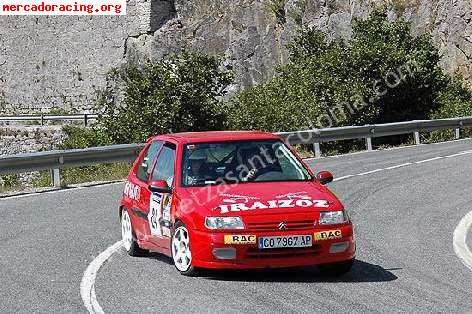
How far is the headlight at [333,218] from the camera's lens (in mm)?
8117

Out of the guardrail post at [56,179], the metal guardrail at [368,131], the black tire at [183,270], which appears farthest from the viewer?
the metal guardrail at [368,131]

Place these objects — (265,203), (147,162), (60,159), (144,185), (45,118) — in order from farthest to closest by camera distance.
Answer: (45,118) → (60,159) → (147,162) → (144,185) → (265,203)

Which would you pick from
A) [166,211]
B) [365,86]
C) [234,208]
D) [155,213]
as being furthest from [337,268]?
[365,86]

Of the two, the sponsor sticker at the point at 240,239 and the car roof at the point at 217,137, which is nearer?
the sponsor sticker at the point at 240,239

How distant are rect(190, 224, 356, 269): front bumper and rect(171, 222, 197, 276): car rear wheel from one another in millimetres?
197

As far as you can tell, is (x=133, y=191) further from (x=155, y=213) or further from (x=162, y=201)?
(x=162, y=201)

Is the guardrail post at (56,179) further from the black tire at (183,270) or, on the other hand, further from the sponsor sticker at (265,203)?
the sponsor sticker at (265,203)

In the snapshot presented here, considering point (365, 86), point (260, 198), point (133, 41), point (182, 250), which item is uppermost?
point (133, 41)

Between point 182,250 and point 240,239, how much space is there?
2.62 feet

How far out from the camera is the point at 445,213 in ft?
43.0

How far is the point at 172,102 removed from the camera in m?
32.9

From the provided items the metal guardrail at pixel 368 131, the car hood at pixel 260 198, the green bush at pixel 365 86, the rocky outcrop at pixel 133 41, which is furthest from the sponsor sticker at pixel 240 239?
the rocky outcrop at pixel 133 41

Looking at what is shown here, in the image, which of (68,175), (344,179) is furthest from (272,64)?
(344,179)

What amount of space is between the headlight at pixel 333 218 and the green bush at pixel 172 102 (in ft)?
80.0
